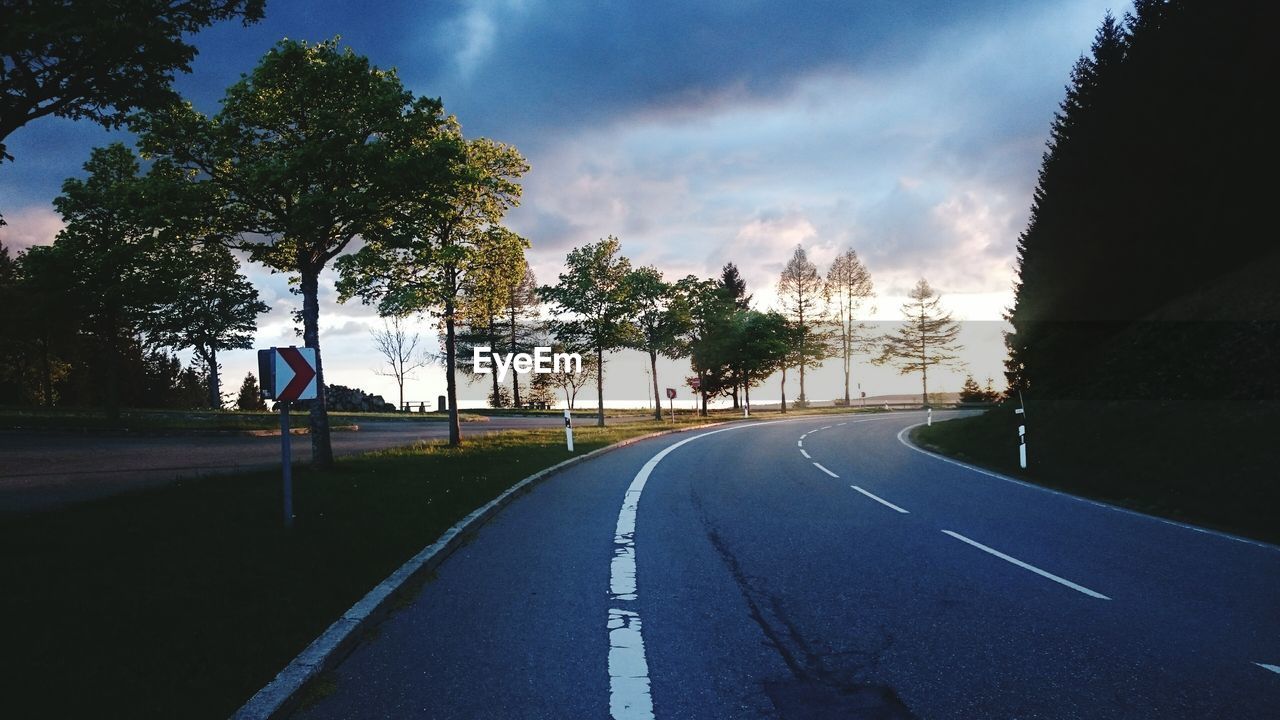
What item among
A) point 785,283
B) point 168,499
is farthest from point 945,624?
point 785,283

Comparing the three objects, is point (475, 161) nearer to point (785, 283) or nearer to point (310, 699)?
point (310, 699)

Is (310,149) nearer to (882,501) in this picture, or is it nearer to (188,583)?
(188,583)

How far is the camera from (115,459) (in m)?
16.3

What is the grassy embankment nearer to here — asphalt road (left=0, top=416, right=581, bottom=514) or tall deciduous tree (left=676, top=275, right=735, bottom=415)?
asphalt road (left=0, top=416, right=581, bottom=514)

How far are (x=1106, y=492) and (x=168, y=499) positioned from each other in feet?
52.0

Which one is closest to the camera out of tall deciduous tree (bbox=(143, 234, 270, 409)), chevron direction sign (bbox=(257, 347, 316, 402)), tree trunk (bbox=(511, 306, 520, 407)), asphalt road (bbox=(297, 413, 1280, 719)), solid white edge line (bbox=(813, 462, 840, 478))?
asphalt road (bbox=(297, 413, 1280, 719))

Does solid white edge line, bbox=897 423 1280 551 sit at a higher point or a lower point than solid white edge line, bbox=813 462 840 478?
lower

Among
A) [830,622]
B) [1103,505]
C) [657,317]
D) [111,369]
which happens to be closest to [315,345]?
[830,622]

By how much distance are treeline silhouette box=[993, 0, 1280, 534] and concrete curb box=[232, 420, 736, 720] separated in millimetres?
10918

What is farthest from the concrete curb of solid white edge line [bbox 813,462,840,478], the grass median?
solid white edge line [bbox 813,462,840,478]

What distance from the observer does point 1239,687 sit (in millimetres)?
3756

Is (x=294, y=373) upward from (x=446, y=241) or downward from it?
downward

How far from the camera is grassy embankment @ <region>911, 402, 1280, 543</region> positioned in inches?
385

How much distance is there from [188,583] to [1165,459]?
1550cm
